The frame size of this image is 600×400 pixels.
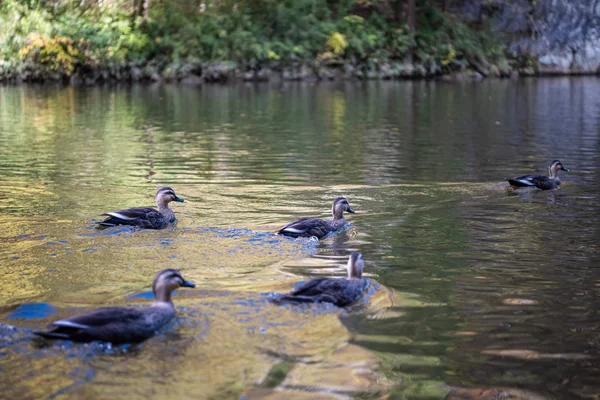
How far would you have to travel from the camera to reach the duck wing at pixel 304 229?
31.9 ft

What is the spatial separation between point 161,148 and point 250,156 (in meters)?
2.59

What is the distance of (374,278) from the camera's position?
8.30 metres

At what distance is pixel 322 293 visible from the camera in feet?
23.7

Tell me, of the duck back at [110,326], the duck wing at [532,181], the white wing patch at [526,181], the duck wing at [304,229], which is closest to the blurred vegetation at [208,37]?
the duck wing at [532,181]

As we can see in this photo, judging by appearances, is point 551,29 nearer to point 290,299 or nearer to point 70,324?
point 290,299

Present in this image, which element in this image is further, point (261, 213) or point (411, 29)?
point (411, 29)

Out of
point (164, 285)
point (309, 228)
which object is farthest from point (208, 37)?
point (164, 285)

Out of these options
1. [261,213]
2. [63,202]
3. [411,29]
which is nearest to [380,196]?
[261,213]

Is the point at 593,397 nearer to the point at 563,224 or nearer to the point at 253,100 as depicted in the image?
the point at 563,224

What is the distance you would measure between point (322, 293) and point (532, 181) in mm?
7122

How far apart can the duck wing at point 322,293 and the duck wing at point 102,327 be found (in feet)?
4.63

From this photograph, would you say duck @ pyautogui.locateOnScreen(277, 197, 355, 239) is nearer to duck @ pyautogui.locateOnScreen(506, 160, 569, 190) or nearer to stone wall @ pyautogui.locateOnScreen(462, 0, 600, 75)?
duck @ pyautogui.locateOnScreen(506, 160, 569, 190)

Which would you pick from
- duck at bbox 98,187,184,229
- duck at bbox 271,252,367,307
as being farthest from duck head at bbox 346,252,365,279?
duck at bbox 98,187,184,229

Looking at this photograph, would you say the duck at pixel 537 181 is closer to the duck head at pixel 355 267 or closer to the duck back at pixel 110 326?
the duck head at pixel 355 267
